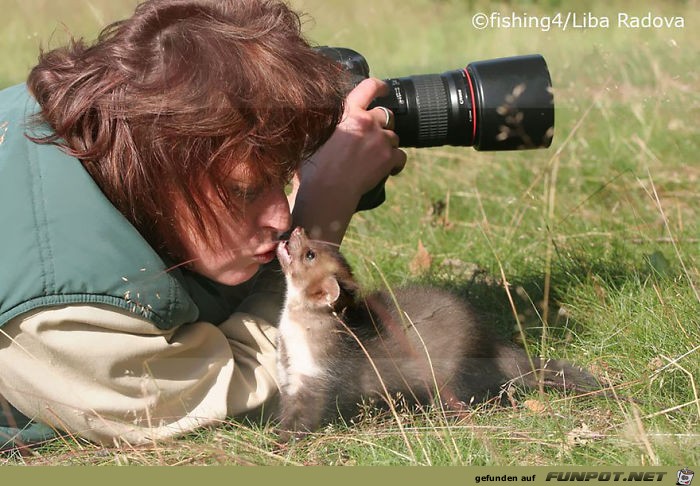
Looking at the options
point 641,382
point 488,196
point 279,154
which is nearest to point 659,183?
point 488,196

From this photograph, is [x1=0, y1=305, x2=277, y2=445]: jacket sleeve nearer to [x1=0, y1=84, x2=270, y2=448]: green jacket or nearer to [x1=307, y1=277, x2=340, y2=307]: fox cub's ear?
[x1=0, y1=84, x2=270, y2=448]: green jacket

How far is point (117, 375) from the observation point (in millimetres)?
2066

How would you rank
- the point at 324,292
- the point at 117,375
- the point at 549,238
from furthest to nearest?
the point at 549,238, the point at 324,292, the point at 117,375

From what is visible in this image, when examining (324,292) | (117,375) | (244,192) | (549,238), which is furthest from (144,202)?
(549,238)

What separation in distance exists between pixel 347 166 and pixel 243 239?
17.8 inches

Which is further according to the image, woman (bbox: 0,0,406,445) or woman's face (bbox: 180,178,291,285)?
woman's face (bbox: 180,178,291,285)

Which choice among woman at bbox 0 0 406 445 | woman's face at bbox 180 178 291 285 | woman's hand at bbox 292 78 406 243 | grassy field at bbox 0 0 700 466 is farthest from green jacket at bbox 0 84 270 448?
woman's hand at bbox 292 78 406 243

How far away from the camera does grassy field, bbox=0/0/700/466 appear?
2084mm

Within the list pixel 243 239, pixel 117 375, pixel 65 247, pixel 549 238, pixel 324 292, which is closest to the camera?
pixel 65 247

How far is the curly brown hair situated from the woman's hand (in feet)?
1.05

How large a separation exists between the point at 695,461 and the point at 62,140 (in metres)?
1.51

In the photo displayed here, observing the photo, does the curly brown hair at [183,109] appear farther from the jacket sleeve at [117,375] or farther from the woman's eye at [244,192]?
the jacket sleeve at [117,375]

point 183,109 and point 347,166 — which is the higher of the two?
point 183,109

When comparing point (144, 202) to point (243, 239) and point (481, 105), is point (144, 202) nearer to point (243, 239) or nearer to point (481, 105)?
point (243, 239)
